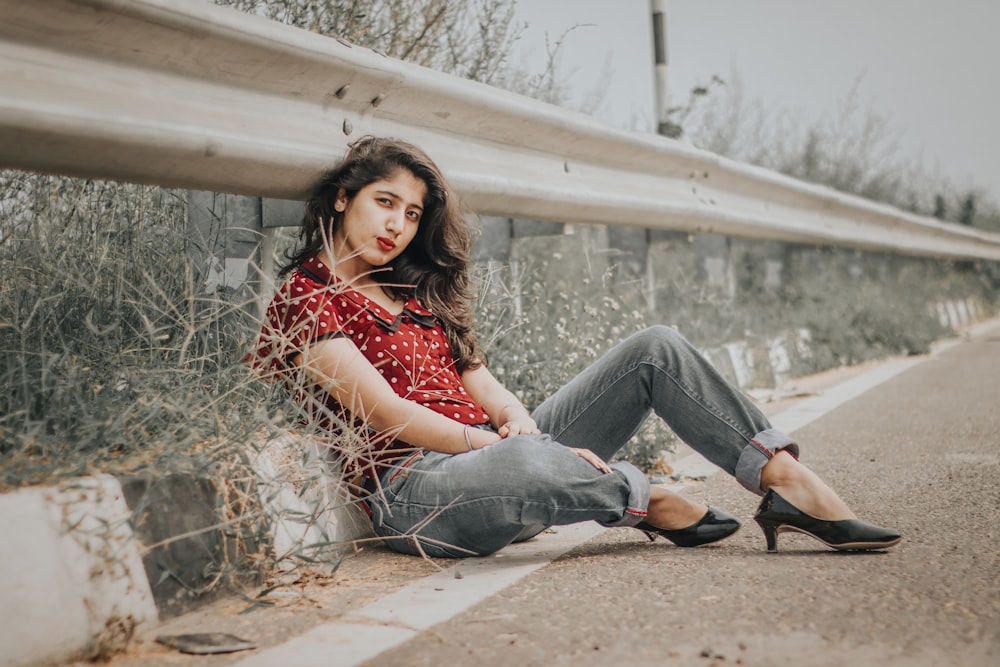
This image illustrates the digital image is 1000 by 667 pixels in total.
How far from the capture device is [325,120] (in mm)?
3219

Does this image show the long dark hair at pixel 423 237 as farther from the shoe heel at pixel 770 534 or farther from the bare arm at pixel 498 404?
the shoe heel at pixel 770 534

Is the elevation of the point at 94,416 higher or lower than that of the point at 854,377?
higher

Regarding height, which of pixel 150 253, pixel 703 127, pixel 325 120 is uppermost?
pixel 703 127

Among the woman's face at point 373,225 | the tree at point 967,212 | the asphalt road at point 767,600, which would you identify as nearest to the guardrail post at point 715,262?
the asphalt road at point 767,600

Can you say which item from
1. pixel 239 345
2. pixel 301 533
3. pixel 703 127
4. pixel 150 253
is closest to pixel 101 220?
pixel 150 253

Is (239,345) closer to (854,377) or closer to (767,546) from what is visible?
(767,546)

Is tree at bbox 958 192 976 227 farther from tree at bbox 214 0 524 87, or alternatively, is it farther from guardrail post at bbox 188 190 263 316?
guardrail post at bbox 188 190 263 316

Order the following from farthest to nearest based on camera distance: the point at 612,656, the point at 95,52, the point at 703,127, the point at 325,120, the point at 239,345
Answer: the point at 703,127 → the point at 325,120 → the point at 239,345 → the point at 95,52 → the point at 612,656

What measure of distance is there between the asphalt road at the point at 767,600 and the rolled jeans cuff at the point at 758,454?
183 millimetres

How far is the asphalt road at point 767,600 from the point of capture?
1.98 meters

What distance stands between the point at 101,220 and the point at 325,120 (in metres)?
0.72

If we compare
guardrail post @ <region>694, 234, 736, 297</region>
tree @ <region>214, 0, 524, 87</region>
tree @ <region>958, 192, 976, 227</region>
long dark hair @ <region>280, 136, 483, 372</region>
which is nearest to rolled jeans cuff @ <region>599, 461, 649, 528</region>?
long dark hair @ <region>280, 136, 483, 372</region>

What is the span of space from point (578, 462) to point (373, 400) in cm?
57

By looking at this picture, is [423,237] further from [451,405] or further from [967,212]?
Result: [967,212]
